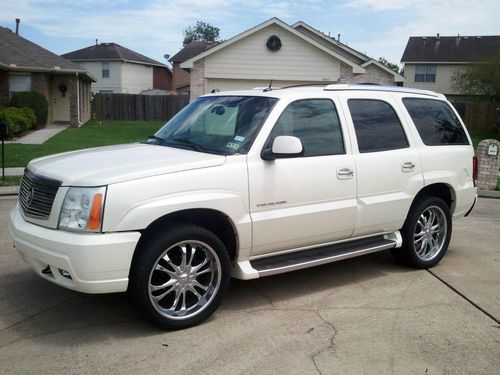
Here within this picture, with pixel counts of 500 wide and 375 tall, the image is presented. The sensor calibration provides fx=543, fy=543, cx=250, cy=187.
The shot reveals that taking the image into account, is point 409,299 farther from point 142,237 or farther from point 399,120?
point 142,237

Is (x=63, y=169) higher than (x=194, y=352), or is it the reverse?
(x=63, y=169)

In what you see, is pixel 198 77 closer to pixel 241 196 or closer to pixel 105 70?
pixel 241 196

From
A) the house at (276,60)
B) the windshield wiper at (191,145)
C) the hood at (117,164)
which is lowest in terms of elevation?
the hood at (117,164)

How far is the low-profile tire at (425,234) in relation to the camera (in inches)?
228

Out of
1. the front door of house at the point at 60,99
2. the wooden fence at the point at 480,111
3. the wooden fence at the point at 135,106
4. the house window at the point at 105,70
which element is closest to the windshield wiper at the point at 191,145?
the front door of house at the point at 60,99

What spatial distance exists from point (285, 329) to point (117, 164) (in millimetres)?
1855

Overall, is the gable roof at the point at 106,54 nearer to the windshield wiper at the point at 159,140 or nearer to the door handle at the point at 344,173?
the windshield wiper at the point at 159,140

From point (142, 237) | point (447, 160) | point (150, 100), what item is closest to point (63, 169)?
point (142, 237)

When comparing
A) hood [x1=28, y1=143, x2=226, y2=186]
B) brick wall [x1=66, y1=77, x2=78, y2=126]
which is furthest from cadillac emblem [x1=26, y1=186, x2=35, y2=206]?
brick wall [x1=66, y1=77, x2=78, y2=126]

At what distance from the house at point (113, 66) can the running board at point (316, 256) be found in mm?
48492

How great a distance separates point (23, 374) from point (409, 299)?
3.35 meters

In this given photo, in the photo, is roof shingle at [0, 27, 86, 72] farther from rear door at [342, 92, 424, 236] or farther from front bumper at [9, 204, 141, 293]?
front bumper at [9, 204, 141, 293]

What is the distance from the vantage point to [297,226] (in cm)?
476

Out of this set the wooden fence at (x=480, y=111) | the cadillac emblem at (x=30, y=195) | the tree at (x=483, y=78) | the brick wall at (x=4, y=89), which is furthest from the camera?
the wooden fence at (x=480, y=111)
